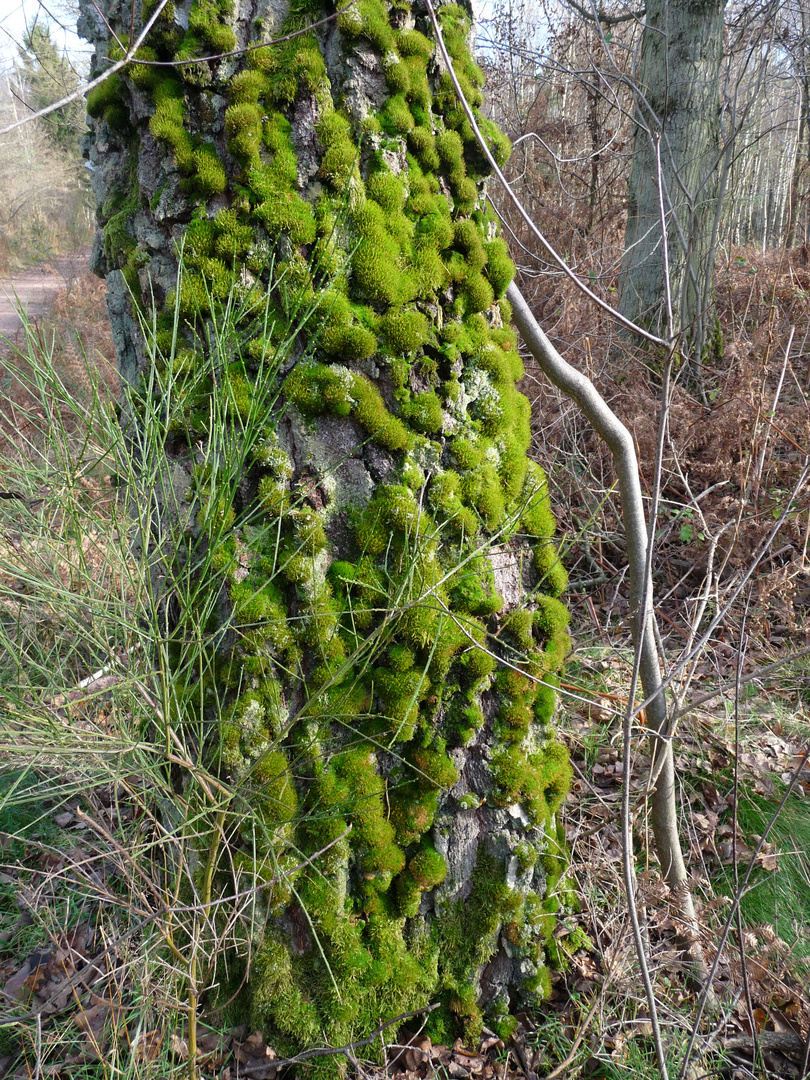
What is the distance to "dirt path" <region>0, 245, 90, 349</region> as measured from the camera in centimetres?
1080

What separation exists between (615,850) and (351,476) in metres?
1.77

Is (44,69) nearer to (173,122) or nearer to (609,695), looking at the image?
(173,122)

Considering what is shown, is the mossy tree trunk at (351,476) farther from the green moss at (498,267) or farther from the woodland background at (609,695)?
the woodland background at (609,695)

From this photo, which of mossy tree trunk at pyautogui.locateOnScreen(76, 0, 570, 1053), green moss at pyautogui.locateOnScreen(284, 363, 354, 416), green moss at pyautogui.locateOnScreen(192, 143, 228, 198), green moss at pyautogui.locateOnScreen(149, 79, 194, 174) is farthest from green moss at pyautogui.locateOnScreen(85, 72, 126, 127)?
green moss at pyautogui.locateOnScreen(284, 363, 354, 416)

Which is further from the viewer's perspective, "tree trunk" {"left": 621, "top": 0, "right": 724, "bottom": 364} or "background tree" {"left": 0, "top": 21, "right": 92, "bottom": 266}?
"background tree" {"left": 0, "top": 21, "right": 92, "bottom": 266}

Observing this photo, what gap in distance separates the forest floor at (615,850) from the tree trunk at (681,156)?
70 centimetres

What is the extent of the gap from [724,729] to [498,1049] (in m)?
1.55

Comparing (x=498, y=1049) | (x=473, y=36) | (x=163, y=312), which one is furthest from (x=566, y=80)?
(x=498, y=1049)

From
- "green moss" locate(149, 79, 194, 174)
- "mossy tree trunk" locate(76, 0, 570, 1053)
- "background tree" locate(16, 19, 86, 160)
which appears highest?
"background tree" locate(16, 19, 86, 160)

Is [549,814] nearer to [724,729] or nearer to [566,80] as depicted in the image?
[724,729]

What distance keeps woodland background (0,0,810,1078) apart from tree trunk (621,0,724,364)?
12.9 inches

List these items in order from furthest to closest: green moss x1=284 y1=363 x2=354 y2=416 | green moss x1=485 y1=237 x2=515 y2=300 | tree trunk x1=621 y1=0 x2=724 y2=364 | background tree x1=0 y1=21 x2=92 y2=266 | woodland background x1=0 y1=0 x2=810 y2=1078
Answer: background tree x1=0 y1=21 x2=92 y2=266
tree trunk x1=621 y1=0 x2=724 y2=364
green moss x1=485 y1=237 x2=515 y2=300
green moss x1=284 y1=363 x2=354 y2=416
woodland background x1=0 y1=0 x2=810 y2=1078

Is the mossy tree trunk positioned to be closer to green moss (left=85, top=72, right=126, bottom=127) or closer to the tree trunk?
green moss (left=85, top=72, right=126, bottom=127)

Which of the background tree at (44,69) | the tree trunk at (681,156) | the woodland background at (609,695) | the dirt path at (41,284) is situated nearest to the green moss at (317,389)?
the woodland background at (609,695)
